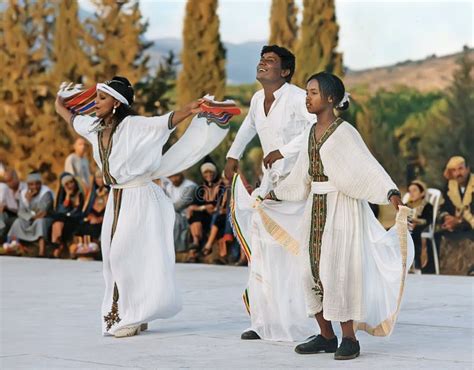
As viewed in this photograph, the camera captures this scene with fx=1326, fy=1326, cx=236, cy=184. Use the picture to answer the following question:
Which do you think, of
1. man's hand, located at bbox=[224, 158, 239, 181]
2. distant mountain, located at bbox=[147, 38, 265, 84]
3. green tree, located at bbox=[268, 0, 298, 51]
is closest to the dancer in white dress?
man's hand, located at bbox=[224, 158, 239, 181]

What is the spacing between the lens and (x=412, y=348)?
8062 millimetres

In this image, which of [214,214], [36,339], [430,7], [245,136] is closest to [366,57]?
[430,7]

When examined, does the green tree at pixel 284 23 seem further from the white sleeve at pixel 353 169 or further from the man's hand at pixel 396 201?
the man's hand at pixel 396 201

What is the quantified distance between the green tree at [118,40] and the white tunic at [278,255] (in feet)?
28.4

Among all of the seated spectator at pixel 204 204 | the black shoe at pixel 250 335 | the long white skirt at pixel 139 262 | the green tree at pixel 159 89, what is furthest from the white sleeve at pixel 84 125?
the green tree at pixel 159 89

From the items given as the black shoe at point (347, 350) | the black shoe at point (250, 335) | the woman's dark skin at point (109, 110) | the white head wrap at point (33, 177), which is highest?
the woman's dark skin at point (109, 110)

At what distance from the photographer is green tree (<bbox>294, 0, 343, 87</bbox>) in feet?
50.1

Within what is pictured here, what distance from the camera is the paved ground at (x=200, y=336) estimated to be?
24.8 feet

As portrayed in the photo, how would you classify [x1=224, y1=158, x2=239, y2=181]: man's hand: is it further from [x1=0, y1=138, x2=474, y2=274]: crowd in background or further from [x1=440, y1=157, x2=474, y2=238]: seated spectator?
[x1=440, y1=157, x2=474, y2=238]: seated spectator

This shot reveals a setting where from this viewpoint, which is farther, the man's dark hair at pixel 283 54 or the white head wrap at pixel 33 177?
the white head wrap at pixel 33 177

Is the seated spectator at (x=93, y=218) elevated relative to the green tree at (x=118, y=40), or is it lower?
lower

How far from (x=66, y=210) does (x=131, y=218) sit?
26.7 ft

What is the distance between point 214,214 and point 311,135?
7.37 meters

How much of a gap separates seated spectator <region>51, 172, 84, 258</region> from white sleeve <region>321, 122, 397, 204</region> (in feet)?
30.8
